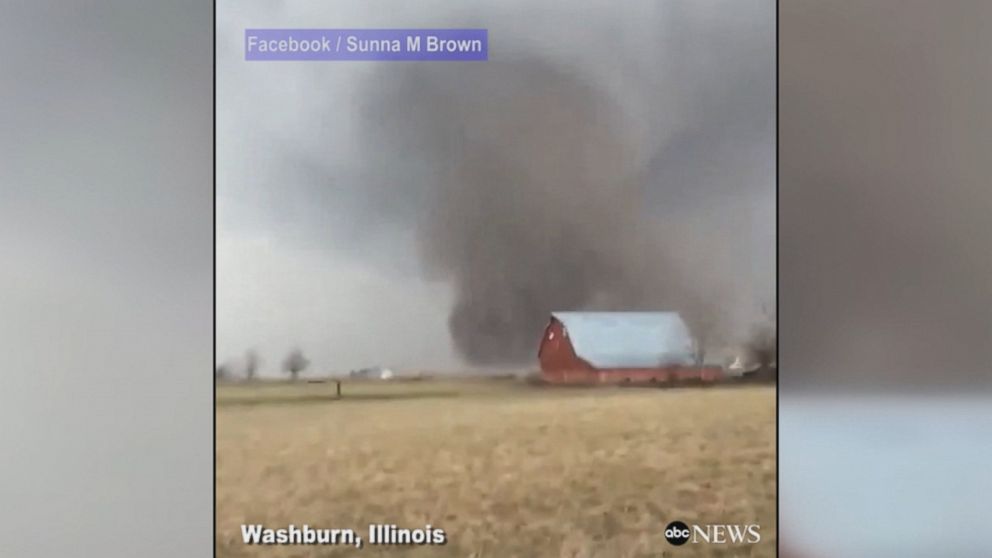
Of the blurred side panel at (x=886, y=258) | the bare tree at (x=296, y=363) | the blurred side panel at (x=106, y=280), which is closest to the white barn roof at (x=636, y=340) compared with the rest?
the blurred side panel at (x=886, y=258)

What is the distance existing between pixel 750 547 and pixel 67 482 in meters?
0.76

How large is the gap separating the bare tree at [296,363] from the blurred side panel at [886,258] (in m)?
0.53

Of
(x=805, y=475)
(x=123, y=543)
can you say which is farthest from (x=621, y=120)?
(x=123, y=543)

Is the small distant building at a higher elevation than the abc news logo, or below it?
higher

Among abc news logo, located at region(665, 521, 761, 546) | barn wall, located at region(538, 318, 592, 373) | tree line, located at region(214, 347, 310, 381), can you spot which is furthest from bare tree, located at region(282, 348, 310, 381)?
abc news logo, located at region(665, 521, 761, 546)

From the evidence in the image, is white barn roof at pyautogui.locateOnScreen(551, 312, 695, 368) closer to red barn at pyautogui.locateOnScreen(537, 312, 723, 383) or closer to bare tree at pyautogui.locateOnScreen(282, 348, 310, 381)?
red barn at pyautogui.locateOnScreen(537, 312, 723, 383)

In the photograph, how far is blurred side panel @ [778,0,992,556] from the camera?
855 millimetres

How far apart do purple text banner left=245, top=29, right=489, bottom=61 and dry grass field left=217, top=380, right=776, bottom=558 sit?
1.19 ft

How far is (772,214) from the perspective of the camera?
2.82ft

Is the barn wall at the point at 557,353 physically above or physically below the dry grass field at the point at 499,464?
above

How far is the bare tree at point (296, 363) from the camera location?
2.85 feet

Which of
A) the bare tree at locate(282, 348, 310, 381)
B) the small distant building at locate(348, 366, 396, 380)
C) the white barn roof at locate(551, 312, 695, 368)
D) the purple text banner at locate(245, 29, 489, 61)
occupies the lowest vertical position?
the small distant building at locate(348, 366, 396, 380)

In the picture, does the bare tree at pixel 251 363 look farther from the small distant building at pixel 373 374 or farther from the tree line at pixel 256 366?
the small distant building at pixel 373 374

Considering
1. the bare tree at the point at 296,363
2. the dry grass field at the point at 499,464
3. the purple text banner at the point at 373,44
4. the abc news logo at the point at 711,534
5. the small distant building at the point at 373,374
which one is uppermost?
the purple text banner at the point at 373,44
